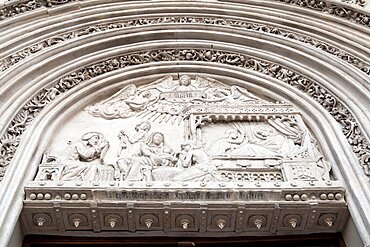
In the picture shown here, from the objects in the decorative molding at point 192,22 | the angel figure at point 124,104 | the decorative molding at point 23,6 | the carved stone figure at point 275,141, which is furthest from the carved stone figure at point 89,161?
the decorative molding at point 23,6

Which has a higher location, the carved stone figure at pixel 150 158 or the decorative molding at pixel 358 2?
the decorative molding at pixel 358 2

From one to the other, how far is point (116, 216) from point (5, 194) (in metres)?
1.11

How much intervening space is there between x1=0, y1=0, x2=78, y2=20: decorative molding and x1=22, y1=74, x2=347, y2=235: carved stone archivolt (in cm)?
189

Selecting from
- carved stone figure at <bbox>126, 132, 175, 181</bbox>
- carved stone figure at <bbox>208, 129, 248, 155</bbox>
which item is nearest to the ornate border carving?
carved stone figure at <bbox>208, 129, 248, 155</bbox>

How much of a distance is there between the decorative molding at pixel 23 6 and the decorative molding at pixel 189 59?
129 cm

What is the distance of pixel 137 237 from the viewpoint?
496 centimetres

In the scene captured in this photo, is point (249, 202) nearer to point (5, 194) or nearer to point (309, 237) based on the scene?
point (309, 237)

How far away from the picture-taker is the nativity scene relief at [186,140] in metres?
5.30

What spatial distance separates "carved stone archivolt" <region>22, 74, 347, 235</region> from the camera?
4.85 meters

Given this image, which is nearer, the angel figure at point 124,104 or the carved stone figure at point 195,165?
the carved stone figure at point 195,165

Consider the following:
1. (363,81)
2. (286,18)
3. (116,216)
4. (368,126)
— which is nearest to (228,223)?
(116,216)

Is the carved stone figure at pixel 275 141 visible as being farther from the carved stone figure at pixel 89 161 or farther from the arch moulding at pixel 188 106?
the carved stone figure at pixel 89 161

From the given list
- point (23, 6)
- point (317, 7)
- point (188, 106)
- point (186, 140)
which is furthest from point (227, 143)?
point (23, 6)

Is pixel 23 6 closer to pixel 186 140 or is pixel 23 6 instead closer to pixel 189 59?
pixel 189 59
